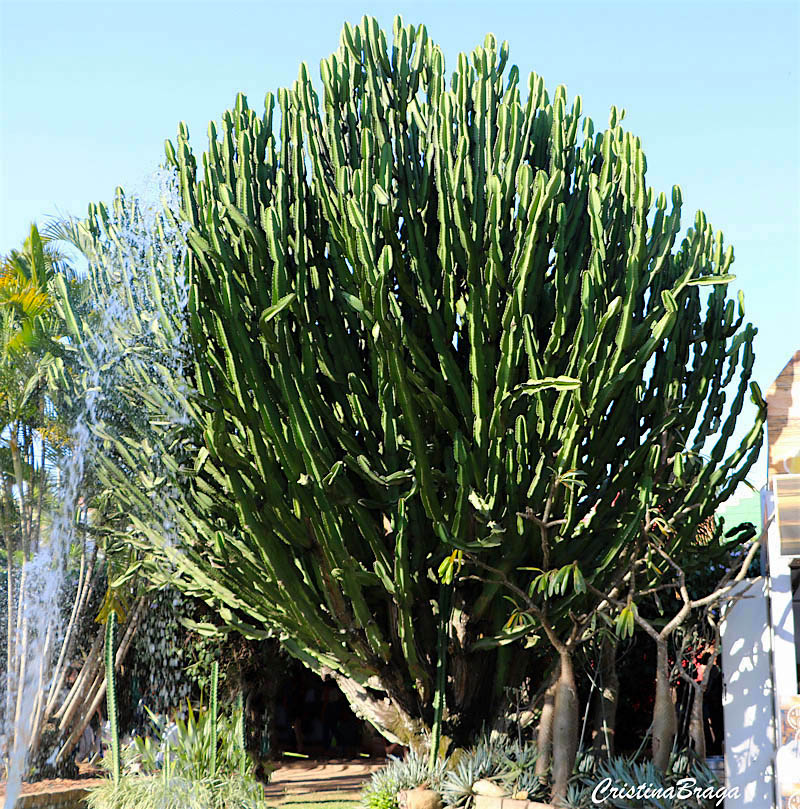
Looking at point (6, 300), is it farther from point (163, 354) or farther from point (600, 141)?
point (600, 141)

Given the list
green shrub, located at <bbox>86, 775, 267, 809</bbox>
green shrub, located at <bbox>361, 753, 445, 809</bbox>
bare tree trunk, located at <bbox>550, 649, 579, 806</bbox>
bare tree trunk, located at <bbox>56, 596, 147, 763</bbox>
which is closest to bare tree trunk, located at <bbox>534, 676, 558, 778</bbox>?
bare tree trunk, located at <bbox>550, 649, 579, 806</bbox>

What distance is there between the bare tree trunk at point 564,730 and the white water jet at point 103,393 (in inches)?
141

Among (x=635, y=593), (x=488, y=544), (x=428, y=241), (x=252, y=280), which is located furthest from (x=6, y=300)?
(x=635, y=593)

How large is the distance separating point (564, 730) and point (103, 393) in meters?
5.27

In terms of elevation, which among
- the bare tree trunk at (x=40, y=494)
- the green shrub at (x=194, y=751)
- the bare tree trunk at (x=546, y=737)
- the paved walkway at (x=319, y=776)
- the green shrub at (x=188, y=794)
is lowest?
the paved walkway at (x=319, y=776)

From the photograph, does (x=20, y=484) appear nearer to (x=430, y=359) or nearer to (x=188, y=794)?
(x=188, y=794)

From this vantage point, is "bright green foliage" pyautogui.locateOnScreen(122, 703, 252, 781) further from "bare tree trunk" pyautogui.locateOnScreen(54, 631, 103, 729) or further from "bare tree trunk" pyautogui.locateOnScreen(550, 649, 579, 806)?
"bare tree trunk" pyautogui.locateOnScreen(550, 649, 579, 806)

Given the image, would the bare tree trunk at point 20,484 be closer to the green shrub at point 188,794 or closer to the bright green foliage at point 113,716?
the bright green foliage at point 113,716

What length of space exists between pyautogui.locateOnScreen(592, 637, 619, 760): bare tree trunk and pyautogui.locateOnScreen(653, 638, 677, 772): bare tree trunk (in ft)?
2.80

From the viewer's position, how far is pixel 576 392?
A: 243 inches

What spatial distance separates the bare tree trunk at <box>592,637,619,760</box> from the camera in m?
8.23

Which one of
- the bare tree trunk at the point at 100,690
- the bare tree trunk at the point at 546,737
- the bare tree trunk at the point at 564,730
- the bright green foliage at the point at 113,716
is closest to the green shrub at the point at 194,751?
the bright green foliage at the point at 113,716

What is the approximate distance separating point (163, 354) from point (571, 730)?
4.56 m

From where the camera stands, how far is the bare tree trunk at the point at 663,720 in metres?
7.06
